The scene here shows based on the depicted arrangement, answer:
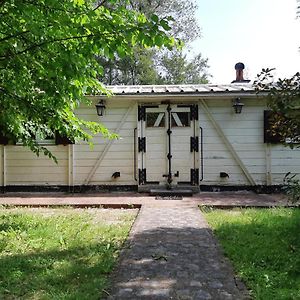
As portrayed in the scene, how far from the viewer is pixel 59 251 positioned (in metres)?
4.63

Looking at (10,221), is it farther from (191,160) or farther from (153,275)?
(191,160)

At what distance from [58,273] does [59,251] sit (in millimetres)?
846

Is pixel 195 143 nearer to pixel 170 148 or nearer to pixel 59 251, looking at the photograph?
pixel 170 148

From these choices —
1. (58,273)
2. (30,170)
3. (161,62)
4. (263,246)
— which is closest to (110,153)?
(30,170)

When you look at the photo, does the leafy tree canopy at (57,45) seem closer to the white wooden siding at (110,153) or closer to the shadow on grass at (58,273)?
the shadow on grass at (58,273)

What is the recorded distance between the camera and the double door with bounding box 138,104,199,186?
9977 millimetres

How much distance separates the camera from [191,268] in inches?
153

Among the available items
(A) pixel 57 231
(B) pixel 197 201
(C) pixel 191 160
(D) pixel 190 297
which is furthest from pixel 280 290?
(C) pixel 191 160

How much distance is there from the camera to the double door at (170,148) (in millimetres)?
9977

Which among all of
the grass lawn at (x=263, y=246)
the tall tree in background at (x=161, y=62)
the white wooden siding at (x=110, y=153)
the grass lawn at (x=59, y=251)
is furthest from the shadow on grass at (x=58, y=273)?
the tall tree in background at (x=161, y=62)

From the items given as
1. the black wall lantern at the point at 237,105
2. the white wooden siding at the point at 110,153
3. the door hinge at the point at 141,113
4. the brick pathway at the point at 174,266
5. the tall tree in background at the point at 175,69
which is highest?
the tall tree in background at the point at 175,69

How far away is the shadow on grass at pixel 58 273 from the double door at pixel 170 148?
5253 mm

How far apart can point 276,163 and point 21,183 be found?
22.6 ft

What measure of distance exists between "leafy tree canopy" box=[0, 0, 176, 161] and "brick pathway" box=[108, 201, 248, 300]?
210 centimetres
